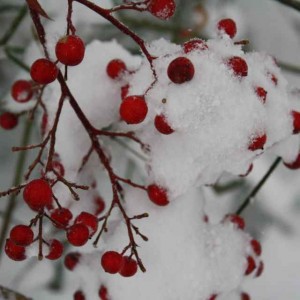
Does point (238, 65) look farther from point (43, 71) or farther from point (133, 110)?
point (43, 71)

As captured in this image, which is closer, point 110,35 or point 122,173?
point 122,173

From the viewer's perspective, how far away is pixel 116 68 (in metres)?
1.11

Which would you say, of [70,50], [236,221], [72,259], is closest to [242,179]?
[236,221]

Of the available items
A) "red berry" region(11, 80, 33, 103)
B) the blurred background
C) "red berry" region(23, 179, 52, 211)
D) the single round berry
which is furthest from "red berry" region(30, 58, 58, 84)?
the blurred background

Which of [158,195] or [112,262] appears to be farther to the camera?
[158,195]

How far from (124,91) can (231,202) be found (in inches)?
58.3

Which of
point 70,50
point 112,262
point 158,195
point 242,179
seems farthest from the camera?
point 242,179

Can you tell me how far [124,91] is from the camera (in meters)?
1.05

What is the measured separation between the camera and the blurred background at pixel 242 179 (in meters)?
2.04

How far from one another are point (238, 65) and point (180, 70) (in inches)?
3.6

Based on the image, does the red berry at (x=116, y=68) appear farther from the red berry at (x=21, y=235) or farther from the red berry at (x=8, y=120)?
the red berry at (x=21, y=235)

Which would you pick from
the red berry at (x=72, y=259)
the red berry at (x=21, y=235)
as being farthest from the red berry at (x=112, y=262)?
the red berry at (x=72, y=259)

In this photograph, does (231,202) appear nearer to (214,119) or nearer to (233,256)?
(233,256)

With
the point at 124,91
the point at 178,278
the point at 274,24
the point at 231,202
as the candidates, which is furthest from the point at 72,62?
A: the point at 274,24
